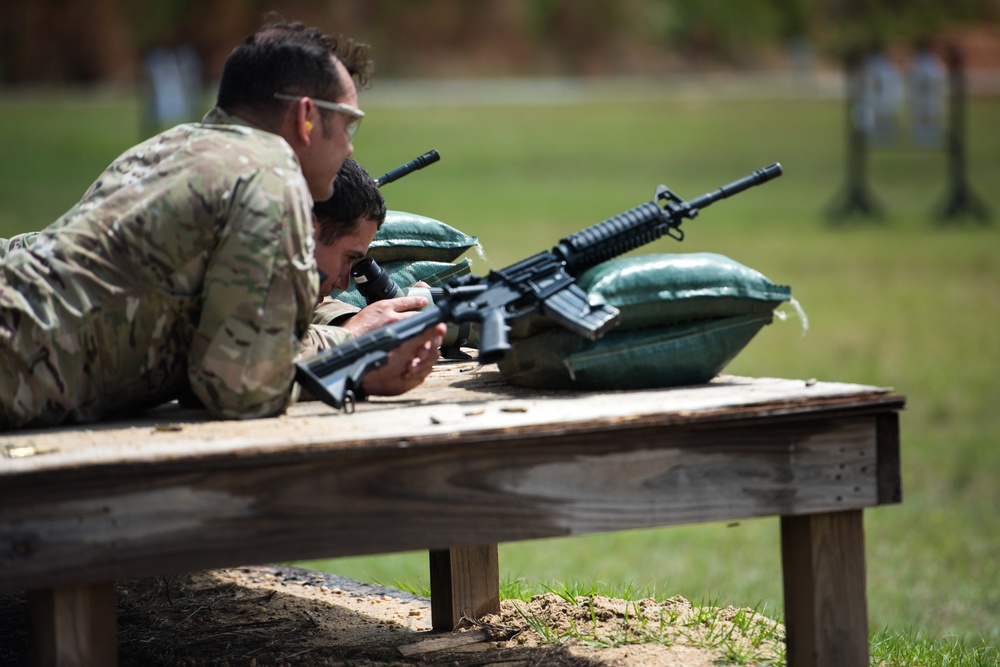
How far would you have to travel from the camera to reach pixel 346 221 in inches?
143

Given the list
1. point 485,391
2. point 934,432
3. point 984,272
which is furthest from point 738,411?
point 984,272

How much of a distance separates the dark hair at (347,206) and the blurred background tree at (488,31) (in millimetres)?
44713

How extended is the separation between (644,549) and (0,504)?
524 centimetres

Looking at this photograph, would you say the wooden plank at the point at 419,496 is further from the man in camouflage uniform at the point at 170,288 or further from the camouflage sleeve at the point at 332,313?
the camouflage sleeve at the point at 332,313

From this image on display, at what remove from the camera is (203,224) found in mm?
2814

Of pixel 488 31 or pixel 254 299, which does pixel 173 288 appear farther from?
pixel 488 31

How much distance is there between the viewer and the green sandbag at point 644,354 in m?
3.02

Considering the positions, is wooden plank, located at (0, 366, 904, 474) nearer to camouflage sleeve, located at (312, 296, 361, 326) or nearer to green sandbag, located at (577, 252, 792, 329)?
green sandbag, located at (577, 252, 792, 329)

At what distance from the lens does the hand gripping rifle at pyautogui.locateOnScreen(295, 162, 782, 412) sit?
292 centimetres

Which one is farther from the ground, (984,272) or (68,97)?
(68,97)

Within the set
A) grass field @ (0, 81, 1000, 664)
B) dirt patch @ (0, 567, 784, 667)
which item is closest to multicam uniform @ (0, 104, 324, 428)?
dirt patch @ (0, 567, 784, 667)

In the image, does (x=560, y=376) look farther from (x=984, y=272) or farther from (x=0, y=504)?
(x=984, y=272)

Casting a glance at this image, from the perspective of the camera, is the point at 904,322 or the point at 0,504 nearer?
the point at 0,504

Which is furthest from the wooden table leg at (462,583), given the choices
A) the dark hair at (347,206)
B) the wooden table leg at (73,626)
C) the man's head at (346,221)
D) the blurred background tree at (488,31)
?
the blurred background tree at (488,31)
